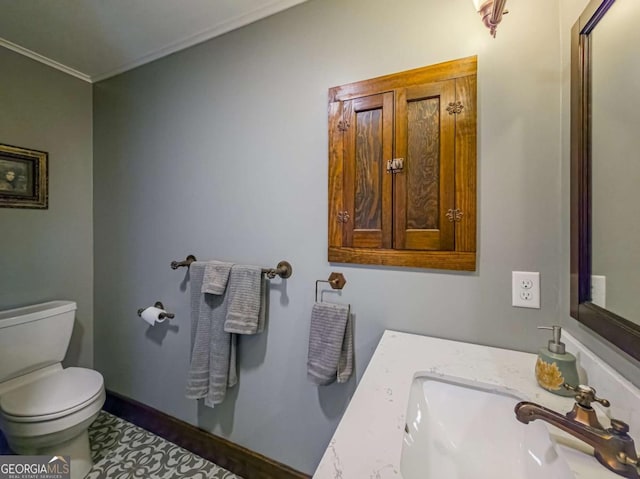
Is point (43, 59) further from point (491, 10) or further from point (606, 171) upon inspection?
point (606, 171)

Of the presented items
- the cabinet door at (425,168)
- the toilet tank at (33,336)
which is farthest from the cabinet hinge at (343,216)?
the toilet tank at (33,336)

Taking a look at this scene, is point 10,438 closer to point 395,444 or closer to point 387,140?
point 395,444

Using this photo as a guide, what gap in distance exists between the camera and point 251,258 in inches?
55.7

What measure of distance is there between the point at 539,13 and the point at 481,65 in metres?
0.21

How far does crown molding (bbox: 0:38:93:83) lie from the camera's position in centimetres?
163

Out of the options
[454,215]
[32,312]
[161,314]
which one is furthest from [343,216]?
[32,312]

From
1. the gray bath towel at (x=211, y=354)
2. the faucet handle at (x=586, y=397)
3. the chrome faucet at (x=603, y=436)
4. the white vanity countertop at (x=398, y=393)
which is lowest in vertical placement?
the gray bath towel at (x=211, y=354)

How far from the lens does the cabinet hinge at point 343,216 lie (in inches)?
46.3

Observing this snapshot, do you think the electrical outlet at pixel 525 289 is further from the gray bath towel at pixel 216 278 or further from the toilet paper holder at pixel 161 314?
the toilet paper holder at pixel 161 314

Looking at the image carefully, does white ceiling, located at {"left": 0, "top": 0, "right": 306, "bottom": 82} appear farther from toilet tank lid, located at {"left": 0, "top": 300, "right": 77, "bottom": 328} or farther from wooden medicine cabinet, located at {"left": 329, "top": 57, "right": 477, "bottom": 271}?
toilet tank lid, located at {"left": 0, "top": 300, "right": 77, "bottom": 328}

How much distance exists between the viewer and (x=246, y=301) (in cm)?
131

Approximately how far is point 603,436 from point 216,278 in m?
1.38

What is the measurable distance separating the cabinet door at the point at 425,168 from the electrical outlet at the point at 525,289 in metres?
0.24

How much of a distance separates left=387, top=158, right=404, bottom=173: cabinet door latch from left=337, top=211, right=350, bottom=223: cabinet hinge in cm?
25
